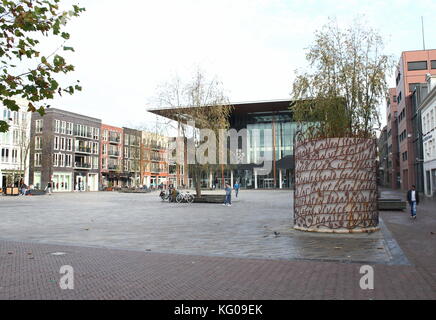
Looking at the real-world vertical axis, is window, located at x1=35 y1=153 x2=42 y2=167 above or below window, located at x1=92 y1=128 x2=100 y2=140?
below

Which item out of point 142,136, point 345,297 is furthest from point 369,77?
point 142,136

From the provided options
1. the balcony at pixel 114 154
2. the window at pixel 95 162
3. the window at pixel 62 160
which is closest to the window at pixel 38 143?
the window at pixel 62 160

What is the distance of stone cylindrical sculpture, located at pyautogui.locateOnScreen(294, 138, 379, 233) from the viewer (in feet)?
40.8

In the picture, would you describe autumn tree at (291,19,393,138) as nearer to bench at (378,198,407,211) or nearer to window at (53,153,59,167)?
bench at (378,198,407,211)

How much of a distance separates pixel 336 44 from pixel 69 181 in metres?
61.8

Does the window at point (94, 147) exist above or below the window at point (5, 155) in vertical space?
above

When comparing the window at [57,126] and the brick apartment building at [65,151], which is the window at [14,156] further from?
the window at [57,126]

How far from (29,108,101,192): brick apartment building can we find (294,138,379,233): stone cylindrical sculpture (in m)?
59.7

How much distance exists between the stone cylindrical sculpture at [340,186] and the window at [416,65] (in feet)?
169

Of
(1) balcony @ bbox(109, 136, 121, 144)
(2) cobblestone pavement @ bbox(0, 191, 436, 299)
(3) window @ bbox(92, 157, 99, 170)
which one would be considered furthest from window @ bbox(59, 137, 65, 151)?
(2) cobblestone pavement @ bbox(0, 191, 436, 299)

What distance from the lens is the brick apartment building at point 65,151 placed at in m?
68.4

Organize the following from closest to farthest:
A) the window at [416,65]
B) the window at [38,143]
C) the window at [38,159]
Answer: the window at [416,65]
the window at [38,159]
the window at [38,143]

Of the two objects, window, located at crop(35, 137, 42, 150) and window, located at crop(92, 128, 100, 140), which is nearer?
window, located at crop(35, 137, 42, 150)

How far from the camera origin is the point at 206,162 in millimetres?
32188
